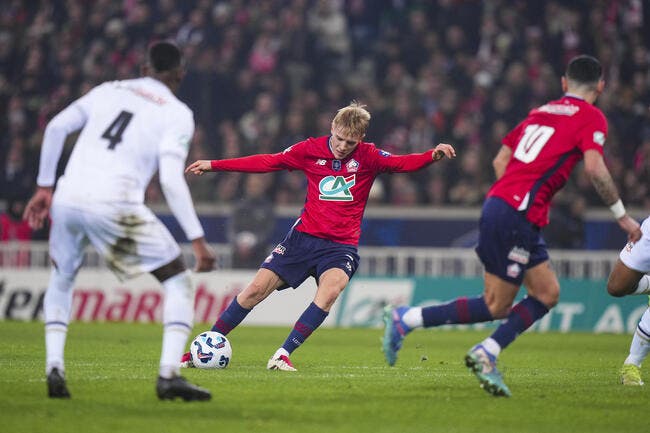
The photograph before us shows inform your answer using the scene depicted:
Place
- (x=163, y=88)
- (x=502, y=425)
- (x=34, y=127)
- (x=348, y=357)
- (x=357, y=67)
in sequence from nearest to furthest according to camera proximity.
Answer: (x=502, y=425) < (x=163, y=88) < (x=348, y=357) < (x=34, y=127) < (x=357, y=67)

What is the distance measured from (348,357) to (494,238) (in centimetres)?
470

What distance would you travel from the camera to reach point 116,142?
7.56m

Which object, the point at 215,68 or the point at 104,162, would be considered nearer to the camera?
the point at 104,162

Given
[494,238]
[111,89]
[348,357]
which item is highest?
[111,89]

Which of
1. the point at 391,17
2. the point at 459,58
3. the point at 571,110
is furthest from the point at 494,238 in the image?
the point at 391,17

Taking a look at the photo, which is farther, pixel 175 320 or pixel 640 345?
pixel 640 345

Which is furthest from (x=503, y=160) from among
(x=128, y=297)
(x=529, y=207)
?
(x=128, y=297)

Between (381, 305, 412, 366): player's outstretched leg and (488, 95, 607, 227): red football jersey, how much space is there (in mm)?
1170

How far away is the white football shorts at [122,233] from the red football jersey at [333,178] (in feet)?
11.0

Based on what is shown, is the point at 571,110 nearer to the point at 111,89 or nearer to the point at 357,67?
the point at 111,89

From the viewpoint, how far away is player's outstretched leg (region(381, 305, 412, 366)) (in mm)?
8836

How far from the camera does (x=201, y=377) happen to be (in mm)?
9555

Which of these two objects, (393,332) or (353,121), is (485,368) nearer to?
(393,332)

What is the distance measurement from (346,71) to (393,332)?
1593cm
